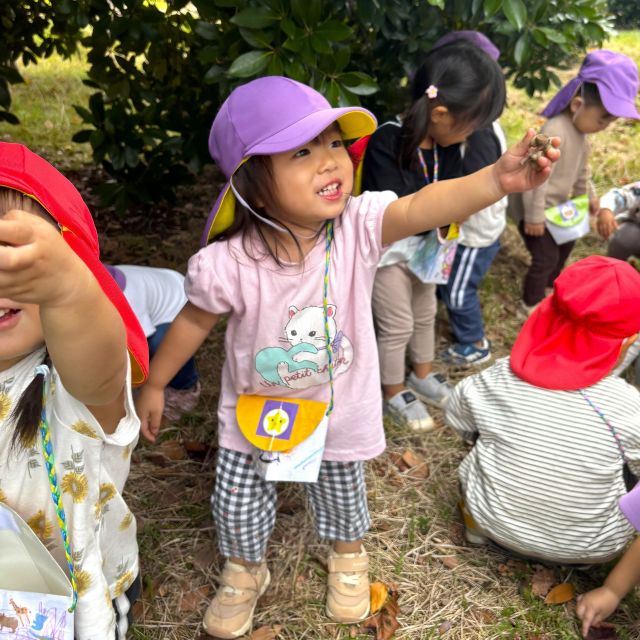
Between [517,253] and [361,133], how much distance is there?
9.36 ft

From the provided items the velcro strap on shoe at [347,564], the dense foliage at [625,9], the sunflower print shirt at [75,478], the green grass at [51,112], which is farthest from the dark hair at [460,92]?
the dense foliage at [625,9]

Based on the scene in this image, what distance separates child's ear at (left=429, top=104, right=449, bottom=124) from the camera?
2.41 meters

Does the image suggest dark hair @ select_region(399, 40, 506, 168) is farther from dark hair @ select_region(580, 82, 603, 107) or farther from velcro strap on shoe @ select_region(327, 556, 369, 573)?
velcro strap on shoe @ select_region(327, 556, 369, 573)

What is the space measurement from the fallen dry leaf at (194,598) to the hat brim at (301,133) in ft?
4.03

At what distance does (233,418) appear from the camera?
6.43 ft

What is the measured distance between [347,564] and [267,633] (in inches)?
12.9

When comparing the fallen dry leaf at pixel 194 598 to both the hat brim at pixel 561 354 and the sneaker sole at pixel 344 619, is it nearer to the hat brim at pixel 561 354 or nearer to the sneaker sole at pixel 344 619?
the sneaker sole at pixel 344 619

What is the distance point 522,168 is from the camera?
1.45 m

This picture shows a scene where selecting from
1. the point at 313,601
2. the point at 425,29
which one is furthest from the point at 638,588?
the point at 425,29

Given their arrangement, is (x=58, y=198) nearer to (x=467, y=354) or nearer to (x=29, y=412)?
(x=29, y=412)

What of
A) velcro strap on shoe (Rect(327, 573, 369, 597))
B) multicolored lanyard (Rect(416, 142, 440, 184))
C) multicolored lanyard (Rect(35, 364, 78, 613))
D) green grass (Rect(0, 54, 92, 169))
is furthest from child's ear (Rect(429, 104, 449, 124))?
green grass (Rect(0, 54, 92, 169))

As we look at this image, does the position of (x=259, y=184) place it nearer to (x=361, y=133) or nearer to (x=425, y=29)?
(x=361, y=133)

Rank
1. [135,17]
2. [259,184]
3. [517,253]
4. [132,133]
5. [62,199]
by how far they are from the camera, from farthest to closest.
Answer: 1. [517,253]
2. [132,133]
3. [135,17]
4. [259,184]
5. [62,199]

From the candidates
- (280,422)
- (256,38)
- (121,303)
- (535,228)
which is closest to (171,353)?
(280,422)
